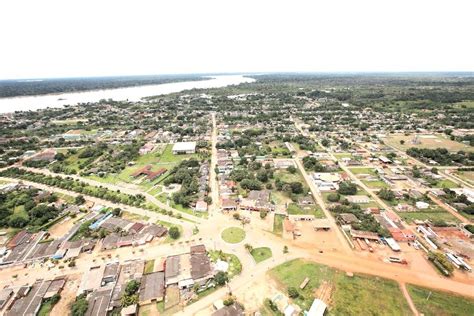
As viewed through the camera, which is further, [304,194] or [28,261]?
[304,194]

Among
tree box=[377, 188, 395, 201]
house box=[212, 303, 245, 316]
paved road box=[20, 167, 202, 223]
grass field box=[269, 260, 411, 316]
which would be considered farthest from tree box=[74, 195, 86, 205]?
tree box=[377, 188, 395, 201]

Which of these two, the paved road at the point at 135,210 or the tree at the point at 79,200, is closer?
the paved road at the point at 135,210

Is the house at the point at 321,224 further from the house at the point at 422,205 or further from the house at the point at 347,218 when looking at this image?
the house at the point at 422,205

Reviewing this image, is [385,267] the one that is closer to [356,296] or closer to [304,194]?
[356,296]

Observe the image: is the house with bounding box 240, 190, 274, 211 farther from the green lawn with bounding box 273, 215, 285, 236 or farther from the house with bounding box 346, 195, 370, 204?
the house with bounding box 346, 195, 370, 204

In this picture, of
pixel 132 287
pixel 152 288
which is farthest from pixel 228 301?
pixel 132 287

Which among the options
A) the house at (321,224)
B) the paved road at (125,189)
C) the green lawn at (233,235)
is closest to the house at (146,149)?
the paved road at (125,189)

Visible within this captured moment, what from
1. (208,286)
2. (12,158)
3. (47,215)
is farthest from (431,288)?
(12,158)

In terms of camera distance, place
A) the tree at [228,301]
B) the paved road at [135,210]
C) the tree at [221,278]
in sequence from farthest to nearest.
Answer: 1. the paved road at [135,210]
2. the tree at [221,278]
3. the tree at [228,301]
